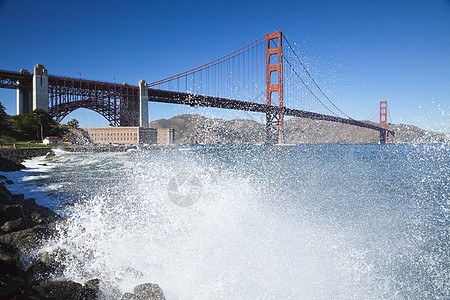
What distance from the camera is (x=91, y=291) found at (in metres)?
2.84

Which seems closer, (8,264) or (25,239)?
(8,264)

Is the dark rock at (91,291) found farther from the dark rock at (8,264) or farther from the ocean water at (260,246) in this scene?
the dark rock at (8,264)

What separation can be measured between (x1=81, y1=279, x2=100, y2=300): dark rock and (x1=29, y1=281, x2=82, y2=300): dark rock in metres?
0.05

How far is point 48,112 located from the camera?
37.1m

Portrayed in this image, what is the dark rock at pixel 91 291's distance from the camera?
2.79 meters

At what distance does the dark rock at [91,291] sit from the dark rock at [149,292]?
0.41 meters

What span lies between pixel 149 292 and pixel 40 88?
42701 millimetres

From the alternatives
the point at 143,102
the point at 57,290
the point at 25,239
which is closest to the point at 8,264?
the point at 57,290

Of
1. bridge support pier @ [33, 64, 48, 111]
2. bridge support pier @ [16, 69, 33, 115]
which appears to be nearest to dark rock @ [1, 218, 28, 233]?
bridge support pier @ [33, 64, 48, 111]

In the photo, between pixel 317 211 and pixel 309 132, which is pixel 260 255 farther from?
pixel 309 132

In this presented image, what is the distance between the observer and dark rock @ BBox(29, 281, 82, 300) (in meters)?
2.56

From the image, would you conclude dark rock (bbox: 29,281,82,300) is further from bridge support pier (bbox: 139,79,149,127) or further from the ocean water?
bridge support pier (bbox: 139,79,149,127)

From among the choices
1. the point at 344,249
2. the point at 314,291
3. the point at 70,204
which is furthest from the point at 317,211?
the point at 70,204

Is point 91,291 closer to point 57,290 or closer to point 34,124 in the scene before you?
point 57,290
